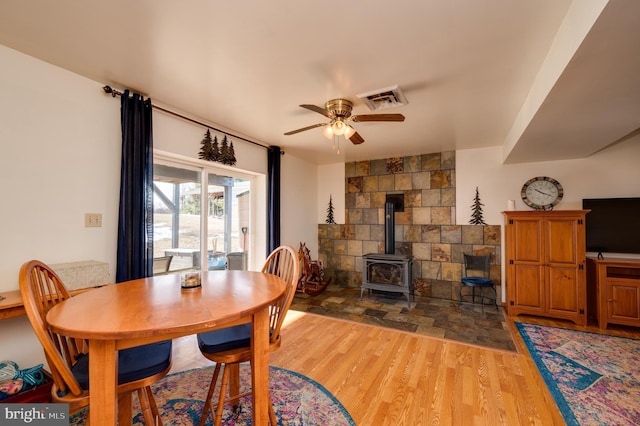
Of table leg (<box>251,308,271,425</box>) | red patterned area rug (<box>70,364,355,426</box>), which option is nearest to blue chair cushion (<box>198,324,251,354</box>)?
table leg (<box>251,308,271,425</box>)

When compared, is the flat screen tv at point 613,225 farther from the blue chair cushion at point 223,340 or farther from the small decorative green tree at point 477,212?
the blue chair cushion at point 223,340

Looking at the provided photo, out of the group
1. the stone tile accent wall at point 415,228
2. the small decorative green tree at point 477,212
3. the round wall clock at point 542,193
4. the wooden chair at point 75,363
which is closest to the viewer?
the wooden chair at point 75,363

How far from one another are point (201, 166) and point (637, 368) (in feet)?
15.2

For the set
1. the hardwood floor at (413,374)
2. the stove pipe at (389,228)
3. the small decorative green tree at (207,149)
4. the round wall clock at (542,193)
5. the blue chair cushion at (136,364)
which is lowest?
the hardwood floor at (413,374)

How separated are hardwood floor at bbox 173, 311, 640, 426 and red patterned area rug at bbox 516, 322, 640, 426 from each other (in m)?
0.11

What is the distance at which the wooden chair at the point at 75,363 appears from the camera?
98 centimetres

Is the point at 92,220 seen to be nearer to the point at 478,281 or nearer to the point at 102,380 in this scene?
the point at 102,380

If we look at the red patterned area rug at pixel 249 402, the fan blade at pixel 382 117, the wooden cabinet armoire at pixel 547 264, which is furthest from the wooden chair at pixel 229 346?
the wooden cabinet armoire at pixel 547 264

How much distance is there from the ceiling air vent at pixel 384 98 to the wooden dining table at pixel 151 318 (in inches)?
68.2

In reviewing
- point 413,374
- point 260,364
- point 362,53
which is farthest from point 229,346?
point 362,53

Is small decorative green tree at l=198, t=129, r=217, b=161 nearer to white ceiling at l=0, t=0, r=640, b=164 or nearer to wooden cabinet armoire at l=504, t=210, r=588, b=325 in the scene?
white ceiling at l=0, t=0, r=640, b=164

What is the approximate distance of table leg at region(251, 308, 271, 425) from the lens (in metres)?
1.31

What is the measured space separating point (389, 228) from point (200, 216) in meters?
2.92

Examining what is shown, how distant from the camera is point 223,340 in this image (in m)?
1.42
